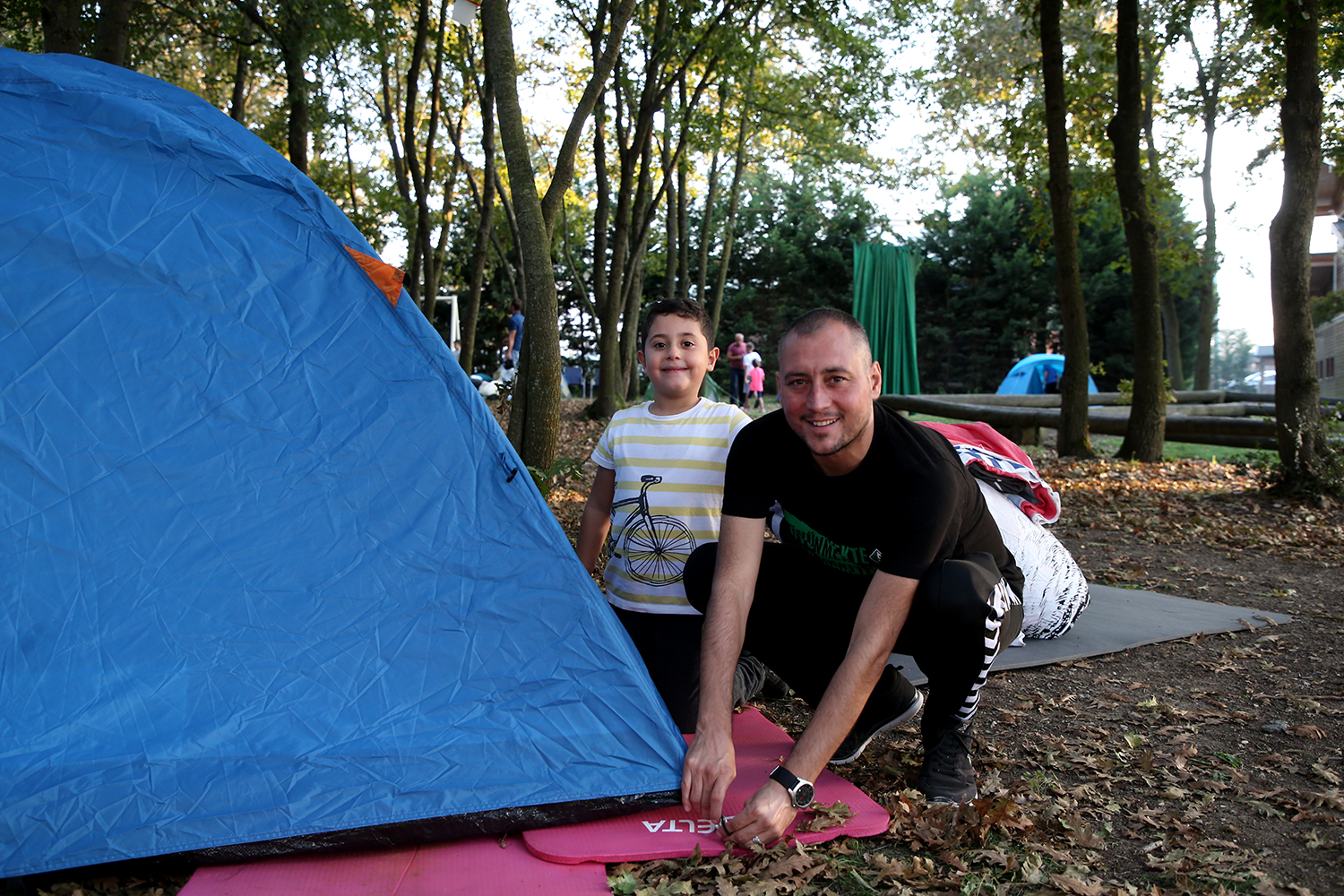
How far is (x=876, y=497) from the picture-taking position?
2186 mm

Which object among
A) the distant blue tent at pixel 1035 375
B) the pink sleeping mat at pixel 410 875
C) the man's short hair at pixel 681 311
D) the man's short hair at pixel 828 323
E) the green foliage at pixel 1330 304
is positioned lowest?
the pink sleeping mat at pixel 410 875

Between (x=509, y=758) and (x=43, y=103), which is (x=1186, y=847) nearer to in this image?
(x=509, y=758)

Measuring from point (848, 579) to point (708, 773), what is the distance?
0.67m

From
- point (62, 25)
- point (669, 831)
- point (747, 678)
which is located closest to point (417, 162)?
point (62, 25)

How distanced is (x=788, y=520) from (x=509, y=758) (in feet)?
3.17

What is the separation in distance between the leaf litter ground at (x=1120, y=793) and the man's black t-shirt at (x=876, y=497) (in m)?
0.58

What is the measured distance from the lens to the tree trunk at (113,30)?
502 centimetres

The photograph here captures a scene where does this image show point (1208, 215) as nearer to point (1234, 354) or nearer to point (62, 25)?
point (62, 25)

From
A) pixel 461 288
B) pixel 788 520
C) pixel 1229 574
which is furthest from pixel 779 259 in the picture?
pixel 788 520

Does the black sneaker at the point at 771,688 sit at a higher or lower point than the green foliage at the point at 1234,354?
lower

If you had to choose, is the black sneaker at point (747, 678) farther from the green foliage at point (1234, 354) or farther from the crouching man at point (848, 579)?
the green foliage at point (1234, 354)

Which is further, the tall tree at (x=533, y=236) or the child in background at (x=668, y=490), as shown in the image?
the tall tree at (x=533, y=236)

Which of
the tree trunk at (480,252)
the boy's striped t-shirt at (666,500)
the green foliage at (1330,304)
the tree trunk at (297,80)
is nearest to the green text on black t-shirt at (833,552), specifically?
the boy's striped t-shirt at (666,500)

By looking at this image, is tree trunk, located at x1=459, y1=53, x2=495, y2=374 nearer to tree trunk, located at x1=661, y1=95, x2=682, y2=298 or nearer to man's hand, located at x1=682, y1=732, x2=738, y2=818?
tree trunk, located at x1=661, y1=95, x2=682, y2=298
